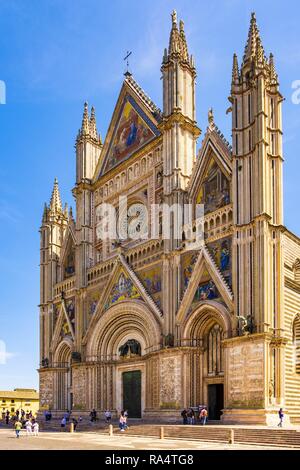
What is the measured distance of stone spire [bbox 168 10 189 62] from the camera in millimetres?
39531

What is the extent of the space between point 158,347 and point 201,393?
3762 millimetres

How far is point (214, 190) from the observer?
3503 cm

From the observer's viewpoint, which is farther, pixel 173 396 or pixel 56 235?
pixel 56 235

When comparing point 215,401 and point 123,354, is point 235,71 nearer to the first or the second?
point 215,401

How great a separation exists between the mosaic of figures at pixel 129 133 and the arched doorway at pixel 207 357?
13670 mm

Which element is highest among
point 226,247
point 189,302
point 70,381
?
point 226,247

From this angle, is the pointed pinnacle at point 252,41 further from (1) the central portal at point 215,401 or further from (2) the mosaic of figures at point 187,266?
(1) the central portal at point 215,401

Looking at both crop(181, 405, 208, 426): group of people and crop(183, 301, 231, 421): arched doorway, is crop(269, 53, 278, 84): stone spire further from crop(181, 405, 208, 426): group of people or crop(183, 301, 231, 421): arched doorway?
crop(181, 405, 208, 426): group of people

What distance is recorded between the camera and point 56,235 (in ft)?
169

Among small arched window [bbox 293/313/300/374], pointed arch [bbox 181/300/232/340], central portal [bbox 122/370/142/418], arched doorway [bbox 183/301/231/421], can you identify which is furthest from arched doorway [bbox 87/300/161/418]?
small arched window [bbox 293/313/300/374]

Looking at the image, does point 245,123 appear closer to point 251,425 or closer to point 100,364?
point 251,425

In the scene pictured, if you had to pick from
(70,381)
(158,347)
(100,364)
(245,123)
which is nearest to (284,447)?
(158,347)

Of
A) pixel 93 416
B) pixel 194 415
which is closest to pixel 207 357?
pixel 194 415
